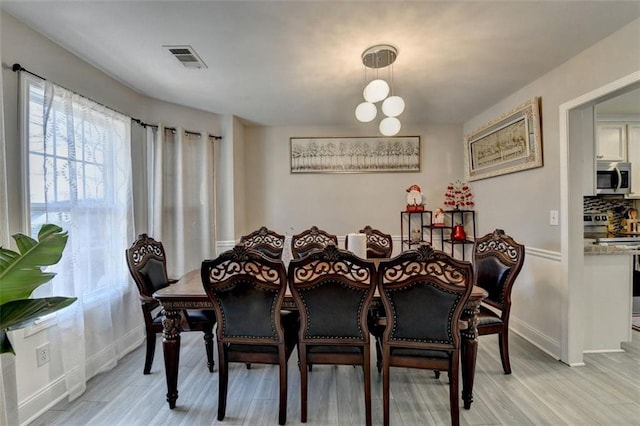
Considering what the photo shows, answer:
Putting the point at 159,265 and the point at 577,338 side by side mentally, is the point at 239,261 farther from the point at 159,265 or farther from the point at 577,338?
the point at 577,338

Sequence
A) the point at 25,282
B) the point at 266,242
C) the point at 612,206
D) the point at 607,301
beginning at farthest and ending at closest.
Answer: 1. the point at 612,206
2. the point at 266,242
3. the point at 607,301
4. the point at 25,282

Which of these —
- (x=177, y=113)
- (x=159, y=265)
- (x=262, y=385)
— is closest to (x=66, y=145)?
(x=159, y=265)

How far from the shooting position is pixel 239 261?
1.60m

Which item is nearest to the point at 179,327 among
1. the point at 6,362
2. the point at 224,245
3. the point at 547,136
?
the point at 6,362

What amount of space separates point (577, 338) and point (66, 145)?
4.20 meters

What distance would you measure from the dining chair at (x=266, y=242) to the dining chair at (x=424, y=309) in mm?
1484

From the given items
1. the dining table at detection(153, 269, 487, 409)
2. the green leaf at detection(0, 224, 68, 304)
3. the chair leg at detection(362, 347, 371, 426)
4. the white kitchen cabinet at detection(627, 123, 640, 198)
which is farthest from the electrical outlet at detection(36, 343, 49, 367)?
the white kitchen cabinet at detection(627, 123, 640, 198)

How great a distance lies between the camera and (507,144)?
118 inches

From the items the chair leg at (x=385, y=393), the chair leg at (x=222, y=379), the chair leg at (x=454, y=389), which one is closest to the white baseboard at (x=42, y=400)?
the chair leg at (x=222, y=379)

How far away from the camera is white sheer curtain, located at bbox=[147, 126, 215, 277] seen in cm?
296

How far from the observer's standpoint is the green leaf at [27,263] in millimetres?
1061

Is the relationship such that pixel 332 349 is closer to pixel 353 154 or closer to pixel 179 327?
pixel 179 327

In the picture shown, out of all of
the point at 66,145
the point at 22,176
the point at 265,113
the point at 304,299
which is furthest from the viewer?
the point at 265,113

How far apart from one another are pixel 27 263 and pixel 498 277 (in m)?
2.79
